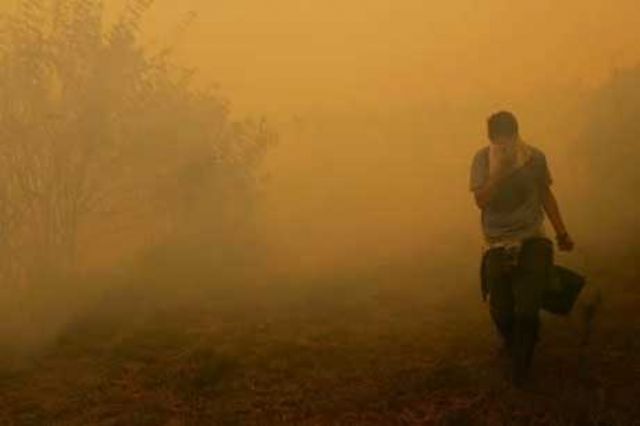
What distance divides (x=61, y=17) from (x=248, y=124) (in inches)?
117

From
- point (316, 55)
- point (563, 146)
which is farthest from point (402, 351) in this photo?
point (316, 55)

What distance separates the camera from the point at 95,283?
1178cm

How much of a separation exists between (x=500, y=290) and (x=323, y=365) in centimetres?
167

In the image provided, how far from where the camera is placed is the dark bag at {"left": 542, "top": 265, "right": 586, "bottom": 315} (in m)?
7.45

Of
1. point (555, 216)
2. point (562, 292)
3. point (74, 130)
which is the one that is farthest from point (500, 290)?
point (74, 130)

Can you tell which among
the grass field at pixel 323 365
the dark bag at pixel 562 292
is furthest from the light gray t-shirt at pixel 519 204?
the grass field at pixel 323 365

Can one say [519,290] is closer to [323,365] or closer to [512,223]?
[512,223]

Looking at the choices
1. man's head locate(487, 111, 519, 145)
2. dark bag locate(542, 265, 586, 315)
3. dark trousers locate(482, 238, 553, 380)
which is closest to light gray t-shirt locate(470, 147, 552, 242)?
dark trousers locate(482, 238, 553, 380)

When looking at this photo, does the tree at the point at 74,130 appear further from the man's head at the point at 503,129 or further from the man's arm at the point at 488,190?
the man's arm at the point at 488,190

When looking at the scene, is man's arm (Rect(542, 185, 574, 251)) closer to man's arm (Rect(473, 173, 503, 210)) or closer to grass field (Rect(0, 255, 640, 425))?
man's arm (Rect(473, 173, 503, 210))

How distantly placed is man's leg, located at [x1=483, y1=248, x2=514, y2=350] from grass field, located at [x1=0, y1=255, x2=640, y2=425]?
40 cm

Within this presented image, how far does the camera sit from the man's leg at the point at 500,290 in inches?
293

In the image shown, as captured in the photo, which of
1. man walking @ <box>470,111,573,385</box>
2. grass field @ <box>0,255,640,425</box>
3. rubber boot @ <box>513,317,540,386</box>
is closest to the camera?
grass field @ <box>0,255,640,425</box>

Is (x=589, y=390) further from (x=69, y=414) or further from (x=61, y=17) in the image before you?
(x=61, y=17)
